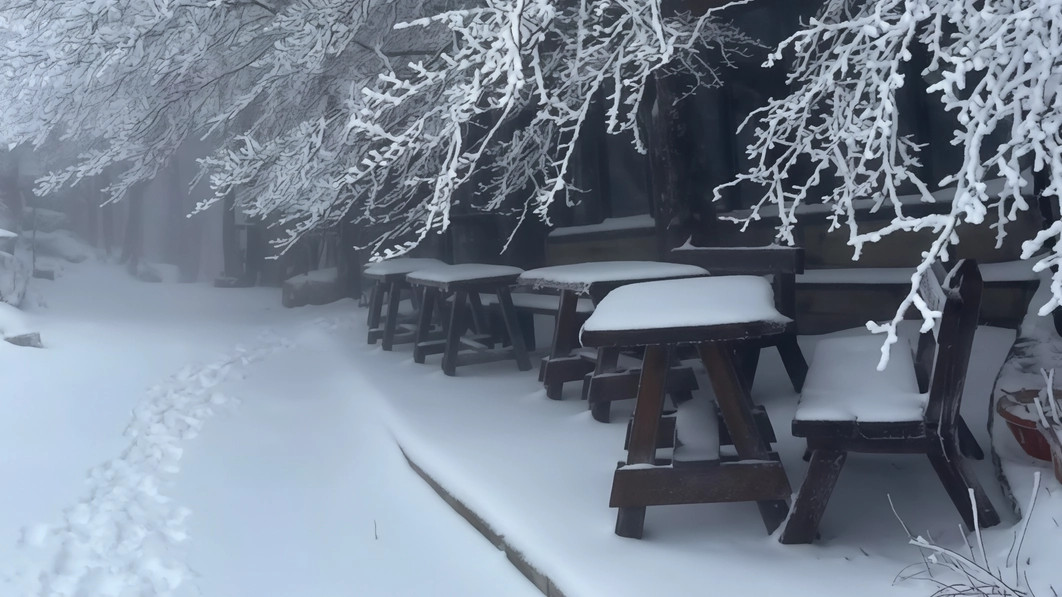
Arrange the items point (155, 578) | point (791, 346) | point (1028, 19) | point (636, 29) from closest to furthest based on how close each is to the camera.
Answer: point (1028, 19)
point (155, 578)
point (636, 29)
point (791, 346)

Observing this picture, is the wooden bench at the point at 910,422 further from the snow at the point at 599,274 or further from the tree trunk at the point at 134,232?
the tree trunk at the point at 134,232

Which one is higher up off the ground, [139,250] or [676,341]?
[676,341]

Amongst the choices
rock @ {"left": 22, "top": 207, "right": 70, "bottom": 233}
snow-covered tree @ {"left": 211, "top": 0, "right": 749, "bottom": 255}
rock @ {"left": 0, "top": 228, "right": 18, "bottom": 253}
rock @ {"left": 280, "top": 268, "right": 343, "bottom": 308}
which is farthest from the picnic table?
rock @ {"left": 22, "top": 207, "right": 70, "bottom": 233}

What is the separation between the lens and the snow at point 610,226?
23.6ft

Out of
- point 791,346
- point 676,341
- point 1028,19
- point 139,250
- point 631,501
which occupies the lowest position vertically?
point 139,250

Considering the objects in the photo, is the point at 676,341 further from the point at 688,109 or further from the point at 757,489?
the point at 688,109

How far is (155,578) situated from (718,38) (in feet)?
15.7

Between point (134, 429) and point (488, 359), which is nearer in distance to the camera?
point (134, 429)

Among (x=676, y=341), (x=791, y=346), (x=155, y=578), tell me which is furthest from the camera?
(x=791, y=346)

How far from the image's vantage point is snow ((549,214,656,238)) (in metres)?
7.19

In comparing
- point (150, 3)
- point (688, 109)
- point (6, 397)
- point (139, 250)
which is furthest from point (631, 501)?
point (139, 250)

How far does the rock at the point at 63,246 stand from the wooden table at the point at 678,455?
1570cm

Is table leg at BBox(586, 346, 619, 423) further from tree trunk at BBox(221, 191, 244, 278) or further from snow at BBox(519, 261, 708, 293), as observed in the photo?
tree trunk at BBox(221, 191, 244, 278)

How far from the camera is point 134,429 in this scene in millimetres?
5539
